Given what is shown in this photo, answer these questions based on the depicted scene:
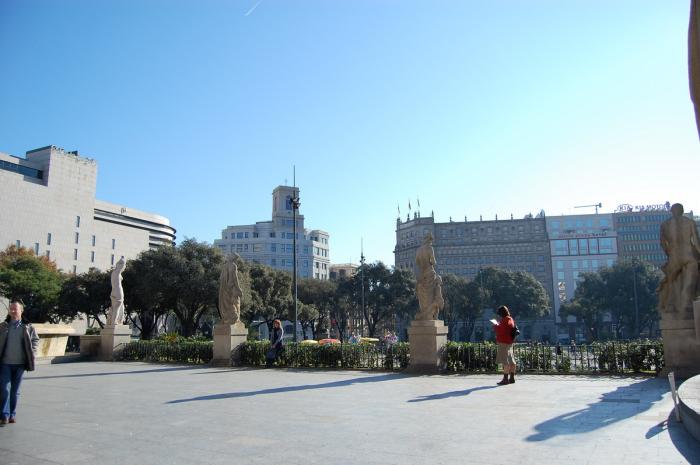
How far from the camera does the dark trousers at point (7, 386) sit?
7688mm

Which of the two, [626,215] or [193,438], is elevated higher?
[626,215]

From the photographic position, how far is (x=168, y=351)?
2186 cm

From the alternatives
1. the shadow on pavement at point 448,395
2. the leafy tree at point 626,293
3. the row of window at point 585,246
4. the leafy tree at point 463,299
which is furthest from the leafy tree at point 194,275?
the row of window at point 585,246

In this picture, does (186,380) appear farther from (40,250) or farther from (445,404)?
(40,250)

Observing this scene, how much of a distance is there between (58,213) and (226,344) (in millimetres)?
75052

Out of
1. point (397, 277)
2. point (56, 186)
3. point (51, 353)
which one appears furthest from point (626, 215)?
point (51, 353)

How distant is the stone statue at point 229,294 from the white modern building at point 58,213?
6506 cm

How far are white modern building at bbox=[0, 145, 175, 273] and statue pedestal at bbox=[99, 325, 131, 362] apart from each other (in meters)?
59.7

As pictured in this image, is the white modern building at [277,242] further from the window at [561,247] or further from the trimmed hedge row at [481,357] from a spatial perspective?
the trimmed hedge row at [481,357]

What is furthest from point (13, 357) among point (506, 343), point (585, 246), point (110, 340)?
point (585, 246)

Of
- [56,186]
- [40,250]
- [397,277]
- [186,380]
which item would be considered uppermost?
[56,186]

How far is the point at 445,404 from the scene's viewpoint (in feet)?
29.7

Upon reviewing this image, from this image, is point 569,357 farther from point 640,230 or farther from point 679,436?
point 640,230

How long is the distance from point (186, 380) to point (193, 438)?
7880 millimetres
